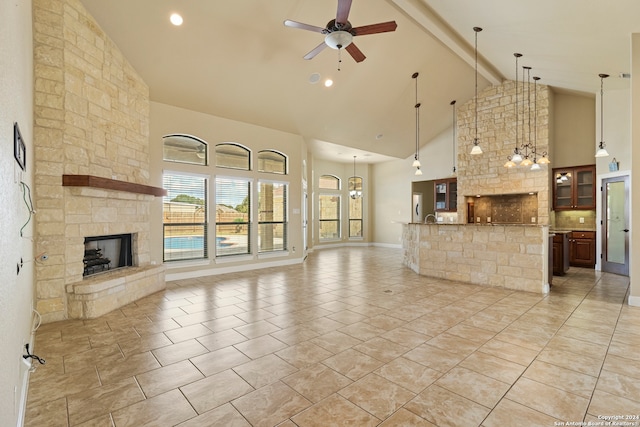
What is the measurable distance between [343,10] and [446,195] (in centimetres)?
794

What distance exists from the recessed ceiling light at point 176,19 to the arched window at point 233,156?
101 inches

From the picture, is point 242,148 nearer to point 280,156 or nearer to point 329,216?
point 280,156

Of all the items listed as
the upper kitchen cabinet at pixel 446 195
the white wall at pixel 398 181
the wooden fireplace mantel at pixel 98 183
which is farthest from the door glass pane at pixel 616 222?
the wooden fireplace mantel at pixel 98 183

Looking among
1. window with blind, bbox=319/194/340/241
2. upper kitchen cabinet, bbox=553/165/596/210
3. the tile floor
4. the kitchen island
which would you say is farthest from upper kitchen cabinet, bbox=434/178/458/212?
the tile floor

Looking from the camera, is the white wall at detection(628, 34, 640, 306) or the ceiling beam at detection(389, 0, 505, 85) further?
the ceiling beam at detection(389, 0, 505, 85)

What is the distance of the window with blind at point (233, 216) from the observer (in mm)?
6922

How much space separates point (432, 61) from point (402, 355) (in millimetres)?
6697

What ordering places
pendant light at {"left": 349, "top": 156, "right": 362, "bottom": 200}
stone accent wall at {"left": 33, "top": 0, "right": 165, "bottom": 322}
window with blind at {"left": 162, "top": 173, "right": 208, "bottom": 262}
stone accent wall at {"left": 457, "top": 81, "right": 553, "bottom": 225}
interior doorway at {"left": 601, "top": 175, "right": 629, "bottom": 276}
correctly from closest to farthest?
stone accent wall at {"left": 33, "top": 0, "right": 165, "bottom": 322} → window with blind at {"left": 162, "top": 173, "right": 208, "bottom": 262} → interior doorway at {"left": 601, "top": 175, "right": 629, "bottom": 276} → stone accent wall at {"left": 457, "top": 81, "right": 553, "bottom": 225} → pendant light at {"left": 349, "top": 156, "right": 362, "bottom": 200}

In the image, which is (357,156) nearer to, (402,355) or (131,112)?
(131,112)

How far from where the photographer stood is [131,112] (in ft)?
17.2

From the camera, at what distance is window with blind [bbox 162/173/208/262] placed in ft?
20.4

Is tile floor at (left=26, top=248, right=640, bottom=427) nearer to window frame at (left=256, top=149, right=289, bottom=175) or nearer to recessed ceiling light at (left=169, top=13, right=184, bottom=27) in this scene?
window frame at (left=256, top=149, right=289, bottom=175)

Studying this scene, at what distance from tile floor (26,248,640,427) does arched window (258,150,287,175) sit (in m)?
3.65

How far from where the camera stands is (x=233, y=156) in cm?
712
